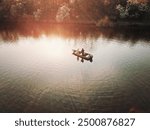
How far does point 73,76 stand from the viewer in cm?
5781

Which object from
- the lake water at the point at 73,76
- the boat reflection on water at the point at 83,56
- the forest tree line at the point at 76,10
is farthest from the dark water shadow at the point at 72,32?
the boat reflection on water at the point at 83,56

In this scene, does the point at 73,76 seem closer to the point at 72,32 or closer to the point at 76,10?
the point at 72,32

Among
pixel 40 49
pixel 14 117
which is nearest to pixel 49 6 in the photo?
pixel 40 49

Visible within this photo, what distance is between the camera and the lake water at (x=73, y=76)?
44988 millimetres

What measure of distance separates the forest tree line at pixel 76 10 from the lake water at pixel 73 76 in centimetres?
3694

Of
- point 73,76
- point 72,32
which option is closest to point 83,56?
point 73,76

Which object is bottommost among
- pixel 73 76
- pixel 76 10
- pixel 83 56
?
pixel 73 76

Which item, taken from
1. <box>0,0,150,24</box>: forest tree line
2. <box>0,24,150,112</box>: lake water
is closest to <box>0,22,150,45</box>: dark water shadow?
<box>0,24,150,112</box>: lake water

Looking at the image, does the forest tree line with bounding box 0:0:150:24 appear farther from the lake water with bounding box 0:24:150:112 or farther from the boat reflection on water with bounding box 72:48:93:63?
the boat reflection on water with bounding box 72:48:93:63

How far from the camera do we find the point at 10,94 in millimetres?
48688

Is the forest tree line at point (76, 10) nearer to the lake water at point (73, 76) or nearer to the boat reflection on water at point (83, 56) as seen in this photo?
the lake water at point (73, 76)

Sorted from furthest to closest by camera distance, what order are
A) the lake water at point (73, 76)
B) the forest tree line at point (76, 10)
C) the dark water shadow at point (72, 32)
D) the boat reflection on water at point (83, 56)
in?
the forest tree line at point (76, 10) → the dark water shadow at point (72, 32) → the boat reflection on water at point (83, 56) → the lake water at point (73, 76)

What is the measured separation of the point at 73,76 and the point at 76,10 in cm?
8466

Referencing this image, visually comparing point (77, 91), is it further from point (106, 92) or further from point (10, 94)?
point (10, 94)
